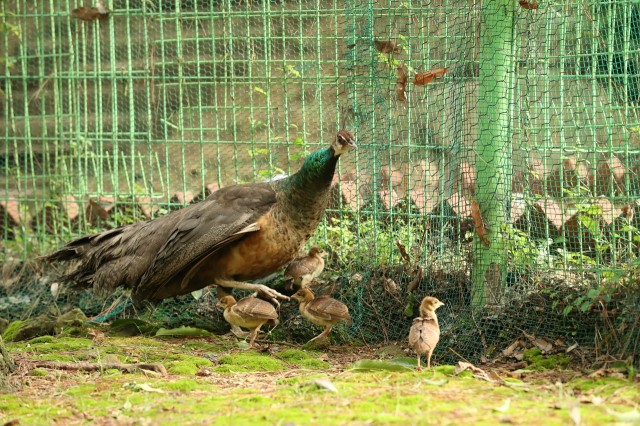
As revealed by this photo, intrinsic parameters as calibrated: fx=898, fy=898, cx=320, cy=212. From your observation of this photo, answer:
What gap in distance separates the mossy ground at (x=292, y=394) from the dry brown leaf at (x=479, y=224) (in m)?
1.05

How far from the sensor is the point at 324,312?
670cm

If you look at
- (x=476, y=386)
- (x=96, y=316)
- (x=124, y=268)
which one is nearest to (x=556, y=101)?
(x=476, y=386)

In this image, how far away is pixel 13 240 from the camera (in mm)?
9656

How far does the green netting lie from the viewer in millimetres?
6414

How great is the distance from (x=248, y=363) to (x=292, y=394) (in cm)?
131

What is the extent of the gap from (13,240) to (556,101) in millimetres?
5928

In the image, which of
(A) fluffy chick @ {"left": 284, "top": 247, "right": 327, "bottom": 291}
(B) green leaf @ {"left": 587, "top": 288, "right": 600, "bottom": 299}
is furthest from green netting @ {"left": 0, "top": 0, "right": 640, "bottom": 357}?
(A) fluffy chick @ {"left": 284, "top": 247, "right": 327, "bottom": 291}

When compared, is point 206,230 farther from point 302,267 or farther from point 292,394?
point 292,394

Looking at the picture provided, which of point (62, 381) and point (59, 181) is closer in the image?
point (62, 381)

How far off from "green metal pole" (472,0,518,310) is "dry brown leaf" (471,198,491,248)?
0.11 feet

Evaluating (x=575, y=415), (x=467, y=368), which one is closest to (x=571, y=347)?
(x=467, y=368)

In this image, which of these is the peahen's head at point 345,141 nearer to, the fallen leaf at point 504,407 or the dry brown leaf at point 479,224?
the dry brown leaf at point 479,224

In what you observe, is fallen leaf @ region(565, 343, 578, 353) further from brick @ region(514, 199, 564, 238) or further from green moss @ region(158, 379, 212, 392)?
green moss @ region(158, 379, 212, 392)

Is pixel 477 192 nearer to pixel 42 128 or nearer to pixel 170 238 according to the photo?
pixel 170 238
